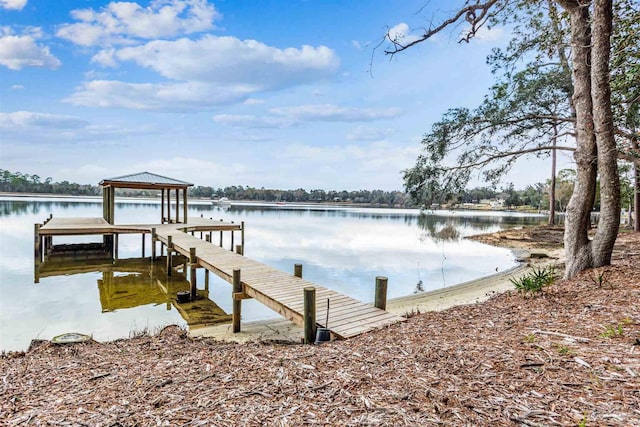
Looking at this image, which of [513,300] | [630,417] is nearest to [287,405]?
[630,417]

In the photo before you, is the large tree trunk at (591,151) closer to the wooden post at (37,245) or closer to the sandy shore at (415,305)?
the sandy shore at (415,305)

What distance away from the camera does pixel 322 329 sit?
4848 millimetres

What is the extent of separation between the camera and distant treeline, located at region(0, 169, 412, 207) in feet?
301

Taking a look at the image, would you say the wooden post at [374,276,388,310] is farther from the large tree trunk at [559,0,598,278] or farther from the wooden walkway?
the large tree trunk at [559,0,598,278]

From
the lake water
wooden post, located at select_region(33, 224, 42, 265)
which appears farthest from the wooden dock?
wooden post, located at select_region(33, 224, 42, 265)

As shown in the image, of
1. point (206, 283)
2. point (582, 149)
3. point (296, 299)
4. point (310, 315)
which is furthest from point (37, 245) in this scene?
point (582, 149)

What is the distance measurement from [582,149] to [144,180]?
18.1m

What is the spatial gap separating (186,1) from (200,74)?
6519mm

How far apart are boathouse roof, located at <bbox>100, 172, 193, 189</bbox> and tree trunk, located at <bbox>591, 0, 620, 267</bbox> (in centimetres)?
1773

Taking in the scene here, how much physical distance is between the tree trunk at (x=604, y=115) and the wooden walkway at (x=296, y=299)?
13.1ft

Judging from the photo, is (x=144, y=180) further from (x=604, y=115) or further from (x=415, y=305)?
(x=604, y=115)

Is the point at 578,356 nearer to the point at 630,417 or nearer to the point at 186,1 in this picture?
the point at 630,417

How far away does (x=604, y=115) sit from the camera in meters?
5.44

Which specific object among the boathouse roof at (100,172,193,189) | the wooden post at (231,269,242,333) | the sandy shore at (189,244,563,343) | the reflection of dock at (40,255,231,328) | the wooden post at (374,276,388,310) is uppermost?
the boathouse roof at (100,172,193,189)
